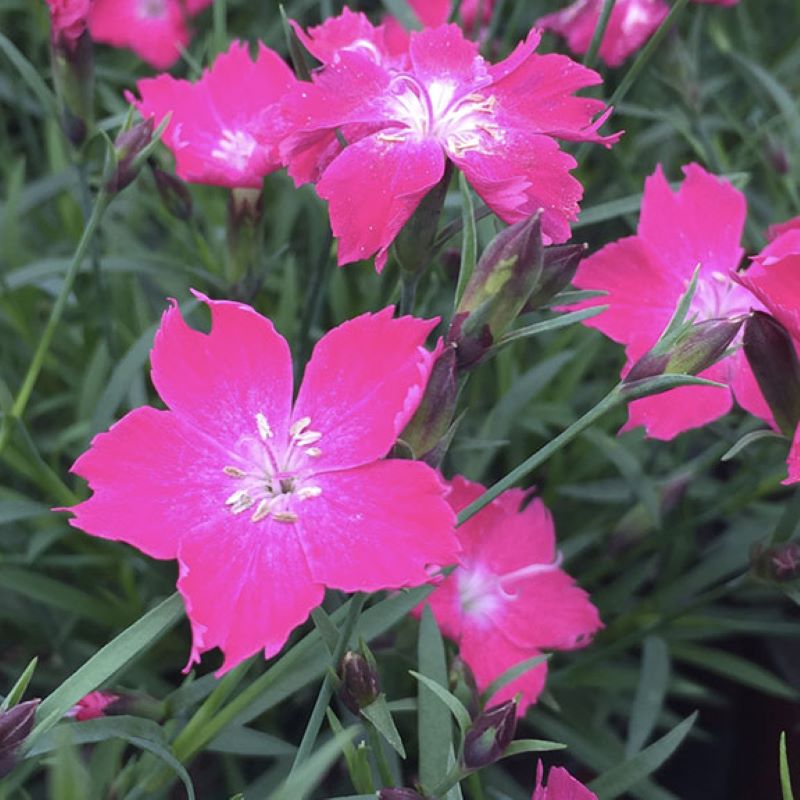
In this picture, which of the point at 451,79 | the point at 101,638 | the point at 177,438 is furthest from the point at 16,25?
the point at 177,438

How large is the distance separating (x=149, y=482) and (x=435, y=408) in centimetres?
17

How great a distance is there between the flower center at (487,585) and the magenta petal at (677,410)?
0.68 feet

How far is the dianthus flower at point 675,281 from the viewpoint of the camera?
807 millimetres

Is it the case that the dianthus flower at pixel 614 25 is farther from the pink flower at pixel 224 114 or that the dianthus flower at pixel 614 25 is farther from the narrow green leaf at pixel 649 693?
the narrow green leaf at pixel 649 693

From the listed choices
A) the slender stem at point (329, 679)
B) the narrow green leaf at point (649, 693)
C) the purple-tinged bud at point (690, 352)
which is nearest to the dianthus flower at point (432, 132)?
the purple-tinged bud at point (690, 352)

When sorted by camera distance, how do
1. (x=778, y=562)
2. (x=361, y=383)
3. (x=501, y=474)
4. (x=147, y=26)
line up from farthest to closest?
(x=147, y=26), (x=501, y=474), (x=778, y=562), (x=361, y=383)

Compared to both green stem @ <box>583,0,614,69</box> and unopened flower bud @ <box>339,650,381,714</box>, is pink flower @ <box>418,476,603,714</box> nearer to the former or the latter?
unopened flower bud @ <box>339,650,381,714</box>

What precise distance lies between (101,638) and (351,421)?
1.88 feet

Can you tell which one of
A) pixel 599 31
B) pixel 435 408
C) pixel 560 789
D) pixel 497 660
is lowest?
pixel 497 660

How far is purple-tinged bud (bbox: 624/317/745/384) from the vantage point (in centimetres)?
66

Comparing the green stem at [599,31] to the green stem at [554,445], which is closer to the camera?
the green stem at [554,445]

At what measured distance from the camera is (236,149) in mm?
897

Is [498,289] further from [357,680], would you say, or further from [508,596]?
[508,596]

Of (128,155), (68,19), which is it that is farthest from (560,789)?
(68,19)
